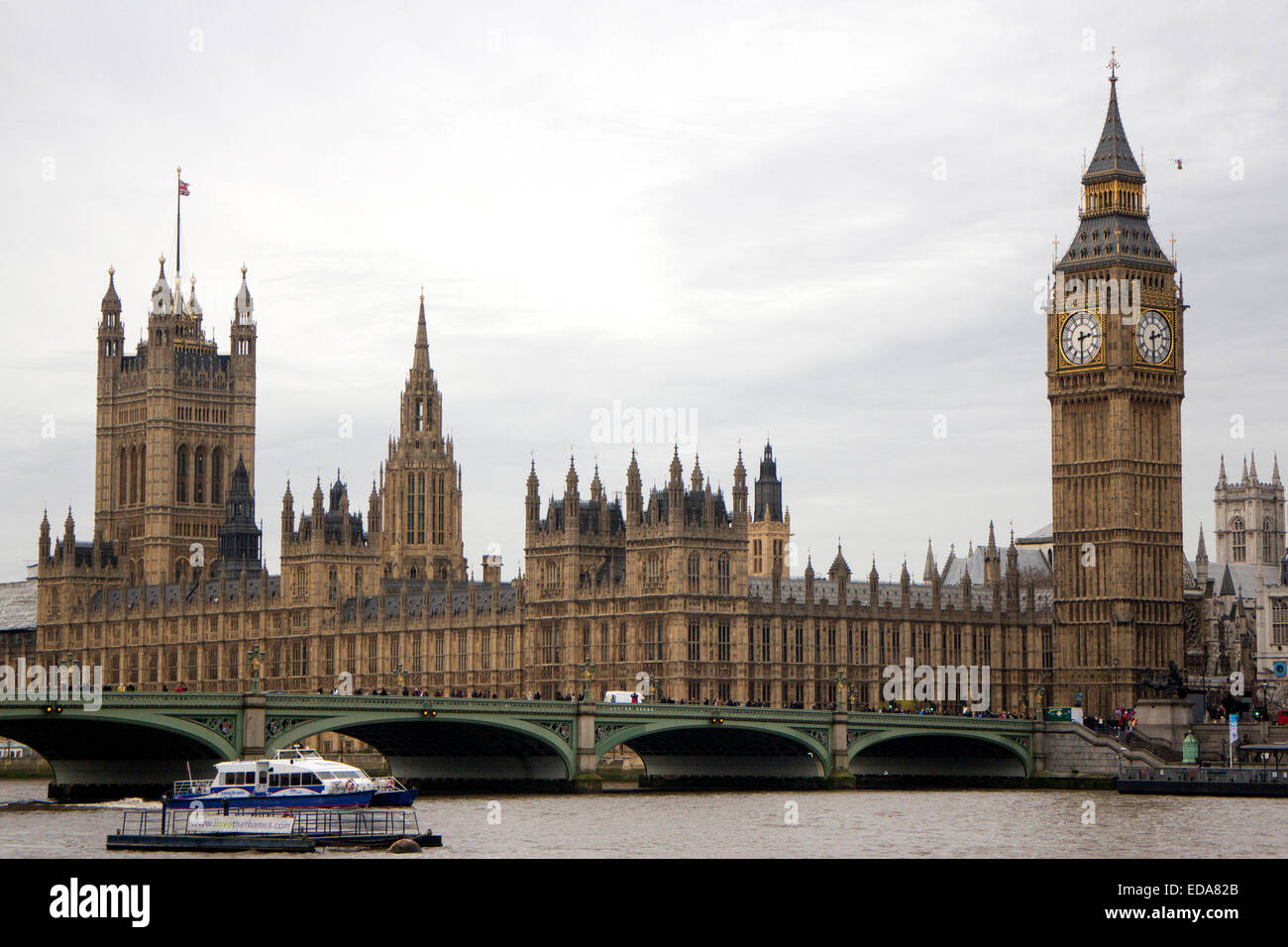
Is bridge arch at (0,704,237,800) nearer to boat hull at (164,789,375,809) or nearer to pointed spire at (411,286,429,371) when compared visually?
boat hull at (164,789,375,809)

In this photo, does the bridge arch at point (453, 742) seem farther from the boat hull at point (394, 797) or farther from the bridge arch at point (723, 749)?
the boat hull at point (394, 797)

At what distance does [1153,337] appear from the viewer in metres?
132

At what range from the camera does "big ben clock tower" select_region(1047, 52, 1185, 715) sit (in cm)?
13100

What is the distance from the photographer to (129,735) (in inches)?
3568

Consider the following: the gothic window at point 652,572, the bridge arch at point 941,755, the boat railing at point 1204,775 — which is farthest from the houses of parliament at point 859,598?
the boat railing at point 1204,775

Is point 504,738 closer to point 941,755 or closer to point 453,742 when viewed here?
point 453,742

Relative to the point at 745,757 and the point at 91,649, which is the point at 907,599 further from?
the point at 91,649

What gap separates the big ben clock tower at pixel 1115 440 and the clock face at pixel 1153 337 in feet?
0.17

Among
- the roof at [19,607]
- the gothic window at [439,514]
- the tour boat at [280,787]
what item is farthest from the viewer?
the roof at [19,607]

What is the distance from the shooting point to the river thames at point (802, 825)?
67312 millimetres

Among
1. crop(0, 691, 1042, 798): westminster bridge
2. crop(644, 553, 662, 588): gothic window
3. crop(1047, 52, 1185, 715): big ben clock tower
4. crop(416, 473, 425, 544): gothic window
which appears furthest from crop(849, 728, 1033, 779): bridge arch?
crop(416, 473, 425, 544): gothic window

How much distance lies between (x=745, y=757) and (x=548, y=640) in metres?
26.3

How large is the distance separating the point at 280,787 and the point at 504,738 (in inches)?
797
